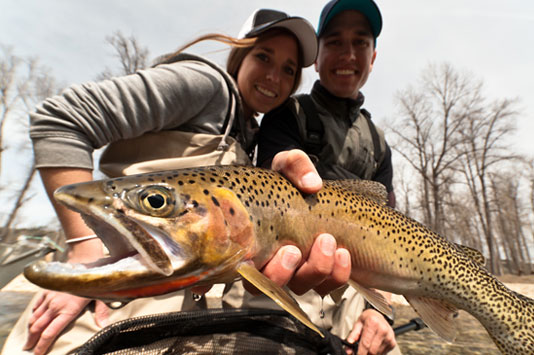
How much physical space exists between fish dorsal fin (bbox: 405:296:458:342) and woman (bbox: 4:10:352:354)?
1.34 m

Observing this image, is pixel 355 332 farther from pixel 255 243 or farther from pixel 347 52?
pixel 347 52

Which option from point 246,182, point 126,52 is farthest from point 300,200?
point 126,52

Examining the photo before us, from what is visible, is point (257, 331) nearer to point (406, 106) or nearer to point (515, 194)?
point (406, 106)

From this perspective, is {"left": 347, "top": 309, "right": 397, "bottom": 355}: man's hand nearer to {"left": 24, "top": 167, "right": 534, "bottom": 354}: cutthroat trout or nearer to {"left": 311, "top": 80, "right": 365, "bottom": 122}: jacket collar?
{"left": 24, "top": 167, "right": 534, "bottom": 354}: cutthroat trout

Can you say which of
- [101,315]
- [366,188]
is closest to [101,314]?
[101,315]

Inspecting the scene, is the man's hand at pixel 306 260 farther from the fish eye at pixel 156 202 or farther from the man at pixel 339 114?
the man at pixel 339 114

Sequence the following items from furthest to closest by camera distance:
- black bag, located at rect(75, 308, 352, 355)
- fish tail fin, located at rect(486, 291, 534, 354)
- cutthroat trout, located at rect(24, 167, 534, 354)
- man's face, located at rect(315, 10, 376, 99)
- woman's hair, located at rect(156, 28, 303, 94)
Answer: man's face, located at rect(315, 10, 376, 99), woman's hair, located at rect(156, 28, 303, 94), fish tail fin, located at rect(486, 291, 534, 354), black bag, located at rect(75, 308, 352, 355), cutthroat trout, located at rect(24, 167, 534, 354)

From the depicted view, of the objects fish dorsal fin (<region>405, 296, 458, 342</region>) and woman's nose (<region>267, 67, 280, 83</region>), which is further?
woman's nose (<region>267, 67, 280, 83</region>)

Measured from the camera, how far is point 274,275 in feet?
5.16

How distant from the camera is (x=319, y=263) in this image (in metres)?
1.66

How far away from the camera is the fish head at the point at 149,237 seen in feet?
3.06

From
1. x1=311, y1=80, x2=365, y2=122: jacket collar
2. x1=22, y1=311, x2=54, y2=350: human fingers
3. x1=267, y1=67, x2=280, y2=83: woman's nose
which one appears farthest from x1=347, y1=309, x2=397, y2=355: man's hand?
x1=267, y1=67, x2=280, y2=83: woman's nose

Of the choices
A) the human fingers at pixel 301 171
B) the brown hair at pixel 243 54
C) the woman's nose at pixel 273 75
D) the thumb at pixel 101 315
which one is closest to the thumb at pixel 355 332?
the human fingers at pixel 301 171

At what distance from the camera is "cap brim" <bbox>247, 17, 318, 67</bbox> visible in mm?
2707
